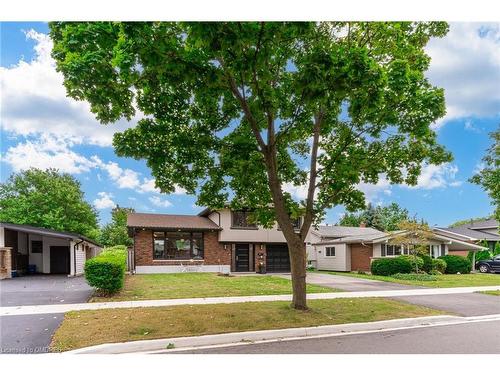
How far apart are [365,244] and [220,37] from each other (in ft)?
76.7

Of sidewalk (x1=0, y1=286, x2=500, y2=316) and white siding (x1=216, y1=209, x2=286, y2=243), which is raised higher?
white siding (x1=216, y1=209, x2=286, y2=243)

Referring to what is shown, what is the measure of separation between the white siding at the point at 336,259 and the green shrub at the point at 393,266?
439cm

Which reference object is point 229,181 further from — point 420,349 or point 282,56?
point 420,349

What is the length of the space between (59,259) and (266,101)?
22232mm

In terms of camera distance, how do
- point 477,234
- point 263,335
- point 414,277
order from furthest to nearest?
point 477,234 → point 414,277 → point 263,335

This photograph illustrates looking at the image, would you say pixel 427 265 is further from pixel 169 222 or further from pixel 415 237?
pixel 169 222

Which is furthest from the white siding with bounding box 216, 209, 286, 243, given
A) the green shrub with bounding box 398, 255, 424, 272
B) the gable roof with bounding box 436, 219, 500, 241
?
the gable roof with bounding box 436, 219, 500, 241

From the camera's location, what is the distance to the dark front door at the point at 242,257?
86.0 feet

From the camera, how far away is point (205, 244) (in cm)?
2517

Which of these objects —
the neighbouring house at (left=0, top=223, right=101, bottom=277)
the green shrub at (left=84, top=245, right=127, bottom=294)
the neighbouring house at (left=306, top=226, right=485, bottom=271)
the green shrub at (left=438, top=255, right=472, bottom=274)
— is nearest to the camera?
the green shrub at (left=84, top=245, right=127, bottom=294)

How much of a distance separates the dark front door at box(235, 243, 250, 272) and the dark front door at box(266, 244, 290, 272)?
4.70 feet

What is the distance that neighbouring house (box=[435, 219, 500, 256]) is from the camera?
32259 millimetres

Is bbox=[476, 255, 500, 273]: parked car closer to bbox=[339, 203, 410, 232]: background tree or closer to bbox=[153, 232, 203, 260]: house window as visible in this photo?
bbox=[153, 232, 203, 260]: house window

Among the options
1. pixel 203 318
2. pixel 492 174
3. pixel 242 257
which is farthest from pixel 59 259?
pixel 492 174
